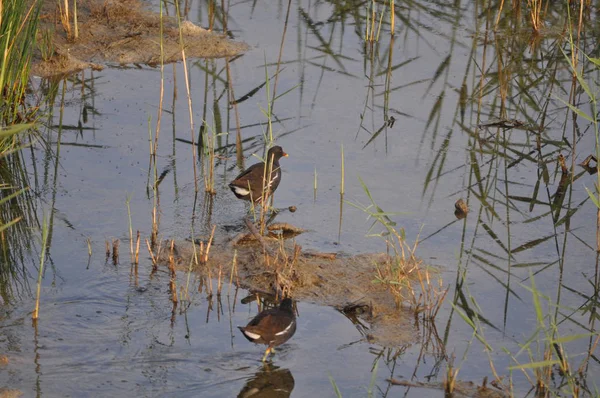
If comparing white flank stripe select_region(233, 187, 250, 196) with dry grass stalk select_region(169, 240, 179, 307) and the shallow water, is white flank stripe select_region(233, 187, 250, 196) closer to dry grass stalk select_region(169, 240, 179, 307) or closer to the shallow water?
the shallow water

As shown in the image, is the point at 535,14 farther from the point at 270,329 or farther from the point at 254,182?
the point at 270,329

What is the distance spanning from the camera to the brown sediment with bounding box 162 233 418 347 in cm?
630

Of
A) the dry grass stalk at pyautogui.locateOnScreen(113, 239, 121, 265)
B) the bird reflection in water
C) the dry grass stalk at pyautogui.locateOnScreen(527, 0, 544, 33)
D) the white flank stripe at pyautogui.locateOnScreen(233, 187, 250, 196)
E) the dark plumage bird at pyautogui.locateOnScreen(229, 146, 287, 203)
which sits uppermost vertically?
the dry grass stalk at pyautogui.locateOnScreen(527, 0, 544, 33)

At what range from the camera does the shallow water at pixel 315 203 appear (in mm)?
5742

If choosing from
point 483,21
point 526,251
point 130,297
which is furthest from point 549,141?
point 130,297

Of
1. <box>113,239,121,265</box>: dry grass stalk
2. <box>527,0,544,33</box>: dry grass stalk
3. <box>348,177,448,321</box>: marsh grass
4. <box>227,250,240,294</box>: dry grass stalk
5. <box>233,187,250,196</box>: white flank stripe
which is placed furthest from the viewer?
<box>527,0,544,33</box>: dry grass stalk

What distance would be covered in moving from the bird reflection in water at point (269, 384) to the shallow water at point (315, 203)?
0.06 feet

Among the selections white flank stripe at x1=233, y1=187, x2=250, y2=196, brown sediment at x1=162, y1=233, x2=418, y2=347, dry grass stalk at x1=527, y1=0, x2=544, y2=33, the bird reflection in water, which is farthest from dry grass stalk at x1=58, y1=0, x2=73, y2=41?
the bird reflection in water

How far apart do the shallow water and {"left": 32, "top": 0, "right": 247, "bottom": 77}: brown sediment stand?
30 cm

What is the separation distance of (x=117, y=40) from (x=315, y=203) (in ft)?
15.9

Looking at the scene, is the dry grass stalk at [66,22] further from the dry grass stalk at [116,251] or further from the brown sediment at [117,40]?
the dry grass stalk at [116,251]

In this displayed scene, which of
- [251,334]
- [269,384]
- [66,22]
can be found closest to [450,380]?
[269,384]

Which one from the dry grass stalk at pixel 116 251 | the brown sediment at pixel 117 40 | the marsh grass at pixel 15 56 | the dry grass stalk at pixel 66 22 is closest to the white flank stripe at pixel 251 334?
the dry grass stalk at pixel 116 251

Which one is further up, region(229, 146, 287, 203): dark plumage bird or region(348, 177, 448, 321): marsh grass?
region(229, 146, 287, 203): dark plumage bird
